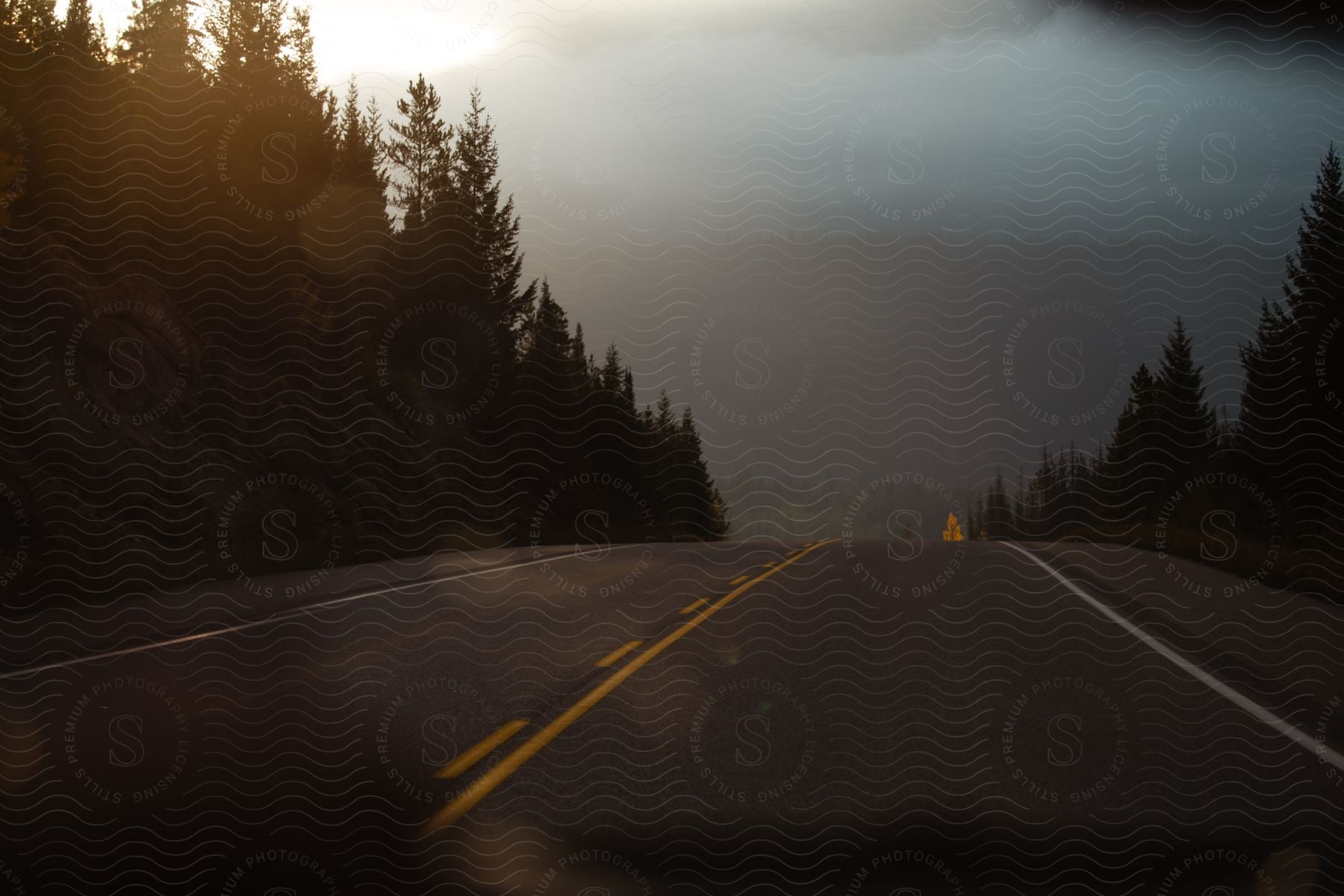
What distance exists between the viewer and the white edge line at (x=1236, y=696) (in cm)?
704

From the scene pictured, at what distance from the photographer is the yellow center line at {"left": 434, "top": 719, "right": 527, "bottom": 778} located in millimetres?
6429

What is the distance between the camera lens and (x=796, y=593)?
15852mm

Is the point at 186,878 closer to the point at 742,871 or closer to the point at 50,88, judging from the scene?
the point at 742,871

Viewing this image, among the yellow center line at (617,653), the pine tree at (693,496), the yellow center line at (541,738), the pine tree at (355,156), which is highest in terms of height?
the pine tree at (355,156)

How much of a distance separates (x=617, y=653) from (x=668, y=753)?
11.9 ft

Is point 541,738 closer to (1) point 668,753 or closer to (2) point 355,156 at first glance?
(1) point 668,753

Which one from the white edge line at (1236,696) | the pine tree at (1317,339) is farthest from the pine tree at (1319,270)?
the white edge line at (1236,696)

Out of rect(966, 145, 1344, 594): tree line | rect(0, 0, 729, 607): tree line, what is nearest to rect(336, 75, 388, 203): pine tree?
rect(0, 0, 729, 607): tree line

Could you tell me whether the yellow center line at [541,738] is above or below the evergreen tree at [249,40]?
below

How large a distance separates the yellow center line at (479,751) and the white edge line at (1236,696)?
4.88m

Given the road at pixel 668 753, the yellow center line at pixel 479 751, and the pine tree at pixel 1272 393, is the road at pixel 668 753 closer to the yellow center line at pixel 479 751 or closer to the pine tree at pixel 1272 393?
the yellow center line at pixel 479 751

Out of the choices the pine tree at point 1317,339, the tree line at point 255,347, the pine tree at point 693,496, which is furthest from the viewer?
the pine tree at point 693,496

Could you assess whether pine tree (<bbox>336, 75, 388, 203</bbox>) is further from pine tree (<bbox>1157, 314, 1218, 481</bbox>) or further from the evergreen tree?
pine tree (<bbox>1157, 314, 1218, 481</bbox>)

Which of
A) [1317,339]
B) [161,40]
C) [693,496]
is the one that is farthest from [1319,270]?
[161,40]
